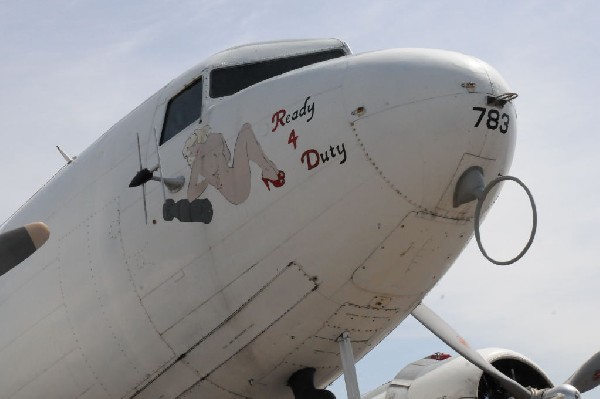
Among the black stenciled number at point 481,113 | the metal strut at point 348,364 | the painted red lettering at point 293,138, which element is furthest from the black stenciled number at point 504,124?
the metal strut at point 348,364

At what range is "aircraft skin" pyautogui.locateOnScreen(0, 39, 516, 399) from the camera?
10859 millimetres

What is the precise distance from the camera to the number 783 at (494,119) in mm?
10773

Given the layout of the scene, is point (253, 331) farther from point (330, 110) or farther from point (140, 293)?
point (330, 110)

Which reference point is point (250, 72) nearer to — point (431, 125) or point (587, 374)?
point (431, 125)

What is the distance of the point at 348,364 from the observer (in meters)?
11.7

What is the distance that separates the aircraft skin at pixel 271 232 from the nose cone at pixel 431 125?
0.6 inches

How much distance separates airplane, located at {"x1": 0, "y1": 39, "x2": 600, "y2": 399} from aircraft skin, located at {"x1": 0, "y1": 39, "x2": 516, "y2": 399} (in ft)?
0.07

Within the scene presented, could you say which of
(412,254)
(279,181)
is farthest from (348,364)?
(279,181)

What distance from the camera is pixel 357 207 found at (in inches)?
430

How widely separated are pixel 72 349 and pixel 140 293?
137 centimetres

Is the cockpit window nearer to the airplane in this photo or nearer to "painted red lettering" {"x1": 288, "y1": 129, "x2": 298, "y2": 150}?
the airplane

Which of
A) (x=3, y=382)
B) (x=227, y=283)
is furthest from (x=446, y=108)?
(x=3, y=382)

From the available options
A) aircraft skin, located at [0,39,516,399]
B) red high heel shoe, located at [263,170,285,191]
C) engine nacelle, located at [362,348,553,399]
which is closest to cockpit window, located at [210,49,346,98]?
aircraft skin, located at [0,39,516,399]

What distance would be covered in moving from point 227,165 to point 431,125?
94.4 inches
